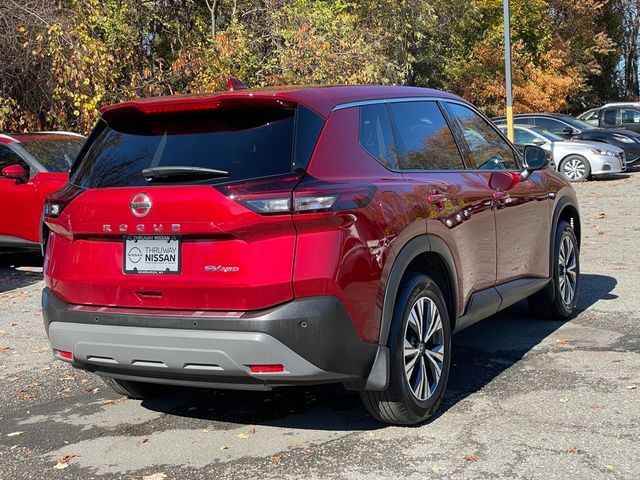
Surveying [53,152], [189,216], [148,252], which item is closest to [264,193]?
[189,216]

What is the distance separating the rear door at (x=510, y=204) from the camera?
5.82 m

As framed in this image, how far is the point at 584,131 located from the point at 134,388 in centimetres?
1996

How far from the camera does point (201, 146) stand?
4.38m

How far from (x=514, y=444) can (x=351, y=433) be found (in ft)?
2.74

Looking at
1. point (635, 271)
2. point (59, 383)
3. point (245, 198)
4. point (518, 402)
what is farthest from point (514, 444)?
point (635, 271)

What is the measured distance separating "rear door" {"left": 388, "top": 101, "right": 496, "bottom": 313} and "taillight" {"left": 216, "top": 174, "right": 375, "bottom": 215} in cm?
79

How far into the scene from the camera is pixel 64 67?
1504 centimetres

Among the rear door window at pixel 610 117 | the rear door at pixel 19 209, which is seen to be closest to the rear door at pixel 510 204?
the rear door at pixel 19 209

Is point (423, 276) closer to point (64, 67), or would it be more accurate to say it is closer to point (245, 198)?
point (245, 198)

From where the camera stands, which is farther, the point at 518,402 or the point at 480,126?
the point at 480,126

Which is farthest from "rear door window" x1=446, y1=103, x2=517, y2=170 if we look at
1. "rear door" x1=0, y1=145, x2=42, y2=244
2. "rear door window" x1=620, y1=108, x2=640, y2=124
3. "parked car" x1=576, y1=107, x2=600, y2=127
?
"parked car" x1=576, y1=107, x2=600, y2=127

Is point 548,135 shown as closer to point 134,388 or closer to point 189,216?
point 134,388

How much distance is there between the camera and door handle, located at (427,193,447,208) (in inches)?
193

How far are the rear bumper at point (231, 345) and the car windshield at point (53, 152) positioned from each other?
720cm
